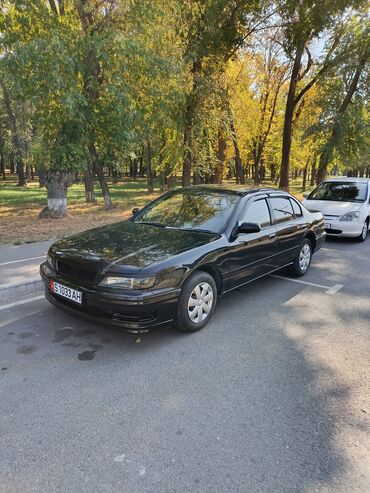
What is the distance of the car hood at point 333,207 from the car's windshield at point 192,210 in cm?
467

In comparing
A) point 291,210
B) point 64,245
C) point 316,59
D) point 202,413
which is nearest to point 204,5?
point 316,59

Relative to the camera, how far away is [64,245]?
4.11 m

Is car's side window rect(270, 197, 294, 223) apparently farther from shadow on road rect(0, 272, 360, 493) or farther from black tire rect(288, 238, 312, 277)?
shadow on road rect(0, 272, 360, 493)

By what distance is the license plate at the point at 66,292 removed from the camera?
3.57 m

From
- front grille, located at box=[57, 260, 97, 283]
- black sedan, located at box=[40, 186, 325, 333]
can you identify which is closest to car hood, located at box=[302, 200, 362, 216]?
black sedan, located at box=[40, 186, 325, 333]

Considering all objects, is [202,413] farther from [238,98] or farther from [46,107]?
[238,98]

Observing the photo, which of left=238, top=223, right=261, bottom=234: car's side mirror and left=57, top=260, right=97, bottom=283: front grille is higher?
left=238, top=223, right=261, bottom=234: car's side mirror

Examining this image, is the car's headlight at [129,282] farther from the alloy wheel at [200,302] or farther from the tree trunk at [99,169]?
the tree trunk at [99,169]

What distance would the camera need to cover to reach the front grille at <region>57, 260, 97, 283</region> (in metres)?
3.52

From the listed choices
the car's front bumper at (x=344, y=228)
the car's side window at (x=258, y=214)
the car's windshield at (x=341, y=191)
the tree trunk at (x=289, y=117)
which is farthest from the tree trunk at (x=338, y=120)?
the car's side window at (x=258, y=214)

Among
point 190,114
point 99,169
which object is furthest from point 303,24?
point 99,169

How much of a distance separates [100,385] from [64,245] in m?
1.76

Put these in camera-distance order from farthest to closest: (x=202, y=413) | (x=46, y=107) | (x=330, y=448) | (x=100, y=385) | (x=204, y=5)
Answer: (x=204, y=5)
(x=46, y=107)
(x=100, y=385)
(x=202, y=413)
(x=330, y=448)

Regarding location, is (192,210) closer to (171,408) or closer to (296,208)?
(296,208)
